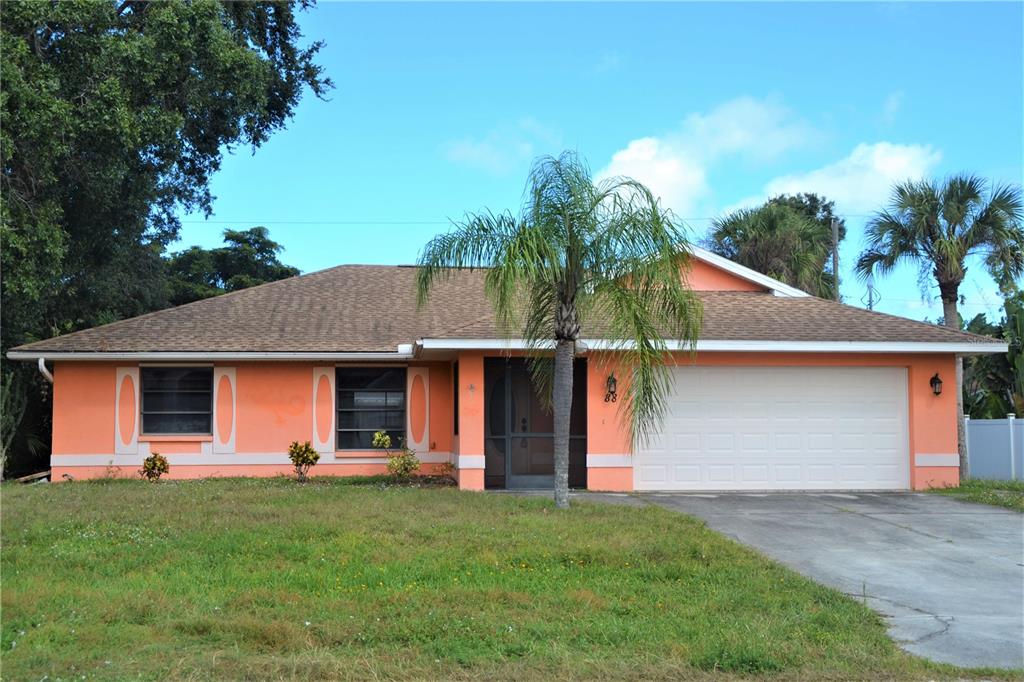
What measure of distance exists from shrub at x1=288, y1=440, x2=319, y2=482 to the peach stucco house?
0.53 metres

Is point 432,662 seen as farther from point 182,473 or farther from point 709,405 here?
point 182,473

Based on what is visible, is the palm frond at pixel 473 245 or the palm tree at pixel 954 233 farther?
the palm tree at pixel 954 233

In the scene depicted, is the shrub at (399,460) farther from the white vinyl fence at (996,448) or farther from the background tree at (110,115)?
the white vinyl fence at (996,448)

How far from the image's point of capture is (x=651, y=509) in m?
12.5

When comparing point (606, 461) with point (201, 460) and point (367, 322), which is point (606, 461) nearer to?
point (367, 322)

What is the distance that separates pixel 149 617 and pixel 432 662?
2473 mm

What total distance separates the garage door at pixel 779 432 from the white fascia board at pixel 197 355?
17.1 ft

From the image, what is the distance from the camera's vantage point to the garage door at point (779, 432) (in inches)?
632

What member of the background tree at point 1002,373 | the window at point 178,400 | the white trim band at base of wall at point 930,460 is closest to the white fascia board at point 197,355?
the window at point 178,400

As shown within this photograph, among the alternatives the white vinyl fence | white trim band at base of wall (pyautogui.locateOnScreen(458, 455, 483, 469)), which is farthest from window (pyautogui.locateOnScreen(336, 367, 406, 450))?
the white vinyl fence

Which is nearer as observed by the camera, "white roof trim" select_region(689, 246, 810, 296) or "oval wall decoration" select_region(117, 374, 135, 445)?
"oval wall decoration" select_region(117, 374, 135, 445)

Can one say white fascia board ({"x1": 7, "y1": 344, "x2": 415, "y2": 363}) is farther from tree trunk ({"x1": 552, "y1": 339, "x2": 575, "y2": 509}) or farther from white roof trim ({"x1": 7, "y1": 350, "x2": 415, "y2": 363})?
tree trunk ({"x1": 552, "y1": 339, "x2": 575, "y2": 509})

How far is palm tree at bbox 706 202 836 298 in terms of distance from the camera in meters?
26.3

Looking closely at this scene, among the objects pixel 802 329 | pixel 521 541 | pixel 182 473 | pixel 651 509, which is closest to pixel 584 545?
pixel 521 541
